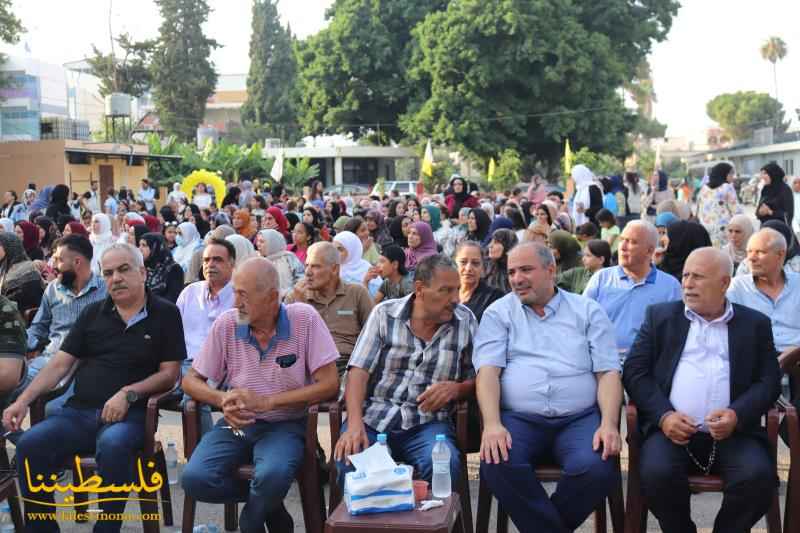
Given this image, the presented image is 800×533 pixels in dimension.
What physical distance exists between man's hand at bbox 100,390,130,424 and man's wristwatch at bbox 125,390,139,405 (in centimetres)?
2

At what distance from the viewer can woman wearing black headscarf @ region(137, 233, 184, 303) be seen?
7.23 meters

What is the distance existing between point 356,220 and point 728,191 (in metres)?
6.07

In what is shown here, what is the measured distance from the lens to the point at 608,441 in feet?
13.5

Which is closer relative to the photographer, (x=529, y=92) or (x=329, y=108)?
(x=529, y=92)

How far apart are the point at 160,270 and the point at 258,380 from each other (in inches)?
123

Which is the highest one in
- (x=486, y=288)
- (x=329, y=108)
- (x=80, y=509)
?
(x=329, y=108)

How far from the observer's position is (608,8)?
38156mm

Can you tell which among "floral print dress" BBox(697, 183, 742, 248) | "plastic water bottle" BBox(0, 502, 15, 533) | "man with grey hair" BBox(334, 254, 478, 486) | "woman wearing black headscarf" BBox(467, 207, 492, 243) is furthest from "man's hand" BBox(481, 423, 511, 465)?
"floral print dress" BBox(697, 183, 742, 248)

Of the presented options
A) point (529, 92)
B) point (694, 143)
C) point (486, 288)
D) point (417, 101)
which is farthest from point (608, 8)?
point (694, 143)

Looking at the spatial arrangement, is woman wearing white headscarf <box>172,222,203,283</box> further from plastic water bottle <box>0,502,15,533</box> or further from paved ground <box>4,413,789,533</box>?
plastic water bottle <box>0,502,15,533</box>

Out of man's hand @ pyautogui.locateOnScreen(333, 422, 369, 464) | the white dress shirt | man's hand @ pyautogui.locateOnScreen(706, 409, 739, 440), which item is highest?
the white dress shirt

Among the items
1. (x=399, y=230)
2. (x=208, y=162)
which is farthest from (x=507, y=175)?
(x=399, y=230)

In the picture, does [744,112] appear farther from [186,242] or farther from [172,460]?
[172,460]

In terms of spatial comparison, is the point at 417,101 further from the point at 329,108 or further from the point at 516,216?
the point at 516,216
